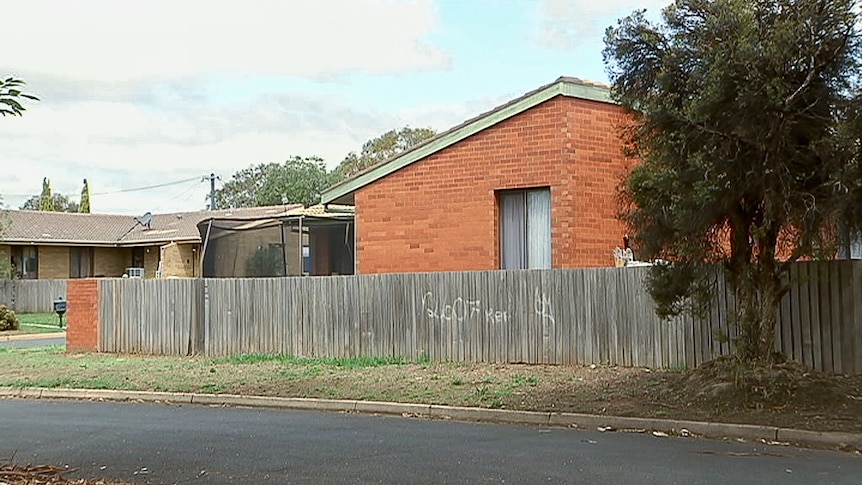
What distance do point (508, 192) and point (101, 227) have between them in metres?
34.0

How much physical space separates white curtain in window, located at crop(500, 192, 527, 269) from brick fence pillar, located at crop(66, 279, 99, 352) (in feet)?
31.0

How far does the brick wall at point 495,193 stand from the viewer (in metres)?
18.3

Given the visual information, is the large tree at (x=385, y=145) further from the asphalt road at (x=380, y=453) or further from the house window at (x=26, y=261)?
the asphalt road at (x=380, y=453)

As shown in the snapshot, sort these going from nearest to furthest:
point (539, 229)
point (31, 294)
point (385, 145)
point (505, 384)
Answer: point (505, 384) < point (539, 229) < point (31, 294) < point (385, 145)

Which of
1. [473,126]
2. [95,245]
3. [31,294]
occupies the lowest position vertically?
[31,294]

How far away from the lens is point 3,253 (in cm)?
4309

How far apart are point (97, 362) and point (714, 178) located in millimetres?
13320

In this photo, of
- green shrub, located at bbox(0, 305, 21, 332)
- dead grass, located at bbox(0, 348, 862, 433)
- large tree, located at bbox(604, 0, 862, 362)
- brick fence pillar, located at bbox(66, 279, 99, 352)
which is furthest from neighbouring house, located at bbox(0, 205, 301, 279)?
large tree, located at bbox(604, 0, 862, 362)

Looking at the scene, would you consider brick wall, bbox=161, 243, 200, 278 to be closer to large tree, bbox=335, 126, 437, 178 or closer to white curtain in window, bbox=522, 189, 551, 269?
large tree, bbox=335, 126, 437, 178

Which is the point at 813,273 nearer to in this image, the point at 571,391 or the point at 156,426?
the point at 571,391

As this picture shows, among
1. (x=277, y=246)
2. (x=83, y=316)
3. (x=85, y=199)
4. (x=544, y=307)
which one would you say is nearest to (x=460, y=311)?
(x=544, y=307)

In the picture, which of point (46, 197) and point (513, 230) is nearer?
point (513, 230)

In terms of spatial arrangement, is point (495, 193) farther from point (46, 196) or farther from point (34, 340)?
point (46, 196)

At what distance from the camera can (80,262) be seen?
46.3 meters
